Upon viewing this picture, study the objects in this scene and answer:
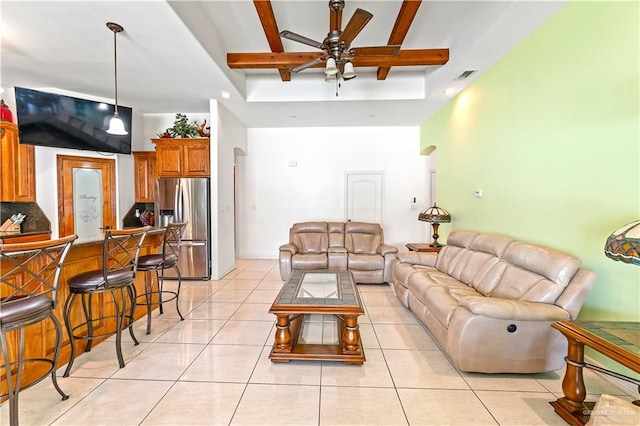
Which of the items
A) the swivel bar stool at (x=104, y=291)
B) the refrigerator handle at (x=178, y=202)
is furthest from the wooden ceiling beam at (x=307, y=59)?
the swivel bar stool at (x=104, y=291)

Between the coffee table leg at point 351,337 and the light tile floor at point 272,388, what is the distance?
0.14 meters

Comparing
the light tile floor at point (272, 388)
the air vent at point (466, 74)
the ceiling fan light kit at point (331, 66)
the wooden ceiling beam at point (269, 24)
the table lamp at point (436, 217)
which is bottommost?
the light tile floor at point (272, 388)

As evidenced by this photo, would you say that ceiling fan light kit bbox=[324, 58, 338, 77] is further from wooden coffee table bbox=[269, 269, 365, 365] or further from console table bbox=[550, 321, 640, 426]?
console table bbox=[550, 321, 640, 426]

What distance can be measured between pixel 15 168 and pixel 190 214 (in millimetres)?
2253

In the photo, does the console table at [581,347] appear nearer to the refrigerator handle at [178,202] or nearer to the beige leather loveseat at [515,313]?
the beige leather loveseat at [515,313]

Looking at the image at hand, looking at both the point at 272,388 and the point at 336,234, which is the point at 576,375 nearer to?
the point at 272,388

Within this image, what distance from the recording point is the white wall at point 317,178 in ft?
19.9

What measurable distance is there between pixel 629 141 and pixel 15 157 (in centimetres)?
653

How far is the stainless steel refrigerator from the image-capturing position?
4.50m

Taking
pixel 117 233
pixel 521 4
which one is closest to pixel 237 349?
pixel 117 233

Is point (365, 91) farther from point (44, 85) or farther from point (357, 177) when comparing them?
point (44, 85)

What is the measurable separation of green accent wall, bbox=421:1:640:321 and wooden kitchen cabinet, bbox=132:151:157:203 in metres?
5.51

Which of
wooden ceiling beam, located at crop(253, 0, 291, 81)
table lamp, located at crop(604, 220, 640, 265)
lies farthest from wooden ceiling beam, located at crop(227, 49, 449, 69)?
table lamp, located at crop(604, 220, 640, 265)

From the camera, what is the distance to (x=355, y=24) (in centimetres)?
232
